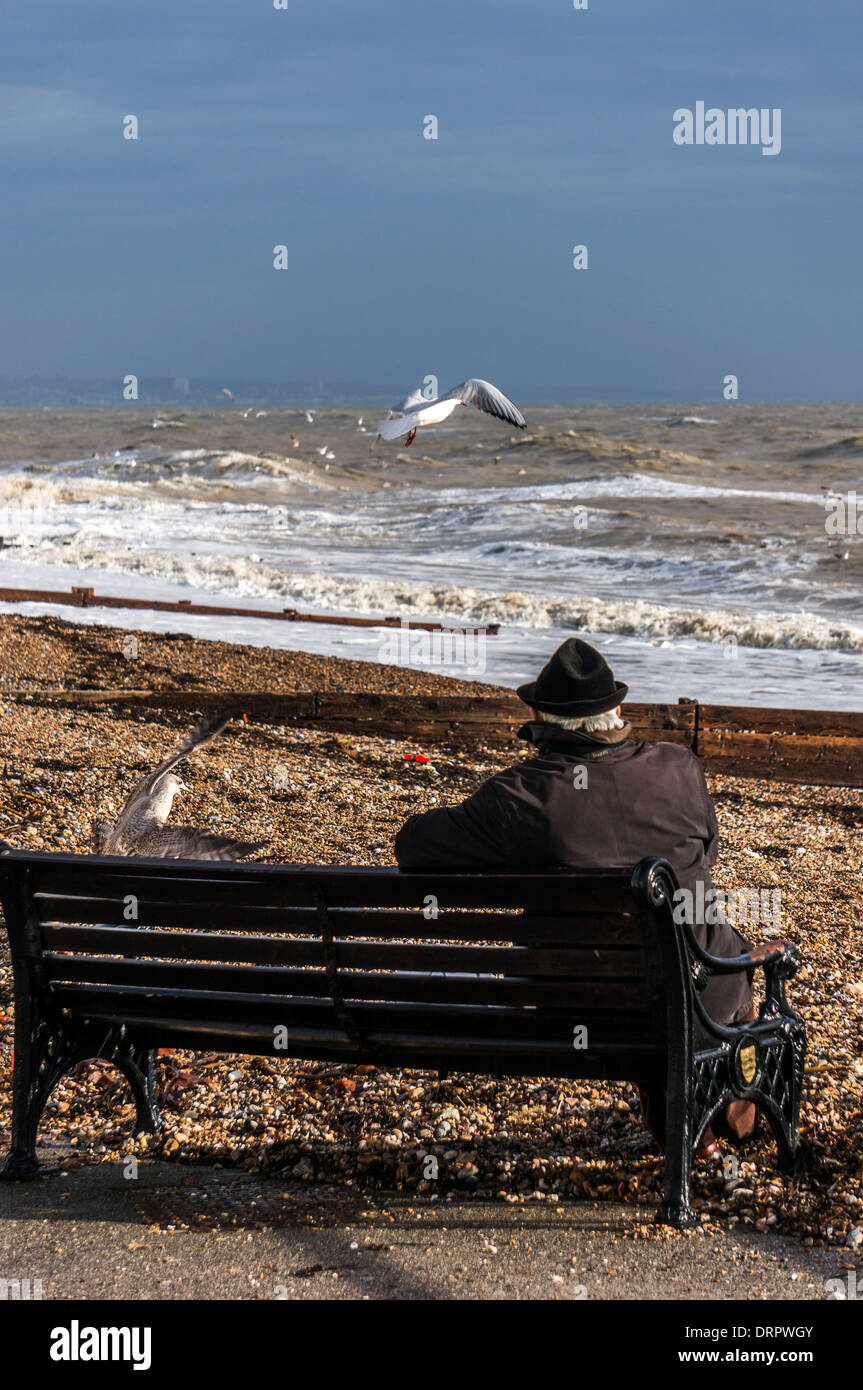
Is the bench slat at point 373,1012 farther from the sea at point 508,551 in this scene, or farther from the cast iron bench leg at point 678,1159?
the sea at point 508,551

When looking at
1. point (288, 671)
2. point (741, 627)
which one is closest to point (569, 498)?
point (741, 627)

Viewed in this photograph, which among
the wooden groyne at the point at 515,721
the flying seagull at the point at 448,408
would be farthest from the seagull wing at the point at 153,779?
the flying seagull at the point at 448,408

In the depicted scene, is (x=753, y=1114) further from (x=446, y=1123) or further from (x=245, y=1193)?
(x=245, y=1193)

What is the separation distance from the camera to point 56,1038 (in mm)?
3320

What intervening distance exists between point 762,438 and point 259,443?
99.6 ft

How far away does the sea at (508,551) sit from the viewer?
1446cm

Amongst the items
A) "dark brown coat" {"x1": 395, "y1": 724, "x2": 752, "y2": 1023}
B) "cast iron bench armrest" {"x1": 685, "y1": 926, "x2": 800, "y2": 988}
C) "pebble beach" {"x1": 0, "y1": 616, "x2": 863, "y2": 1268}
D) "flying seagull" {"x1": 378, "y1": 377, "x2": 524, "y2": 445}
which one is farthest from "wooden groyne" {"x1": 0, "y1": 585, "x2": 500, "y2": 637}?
"dark brown coat" {"x1": 395, "y1": 724, "x2": 752, "y2": 1023}

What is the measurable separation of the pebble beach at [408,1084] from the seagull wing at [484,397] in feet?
10.7

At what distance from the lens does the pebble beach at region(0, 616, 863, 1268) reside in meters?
3.21

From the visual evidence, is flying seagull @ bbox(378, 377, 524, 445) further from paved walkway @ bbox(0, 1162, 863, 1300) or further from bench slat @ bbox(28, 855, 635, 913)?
paved walkway @ bbox(0, 1162, 863, 1300)

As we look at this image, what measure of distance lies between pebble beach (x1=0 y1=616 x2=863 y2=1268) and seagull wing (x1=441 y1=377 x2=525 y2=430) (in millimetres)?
3253

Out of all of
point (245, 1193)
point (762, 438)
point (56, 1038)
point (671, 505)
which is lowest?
point (245, 1193)

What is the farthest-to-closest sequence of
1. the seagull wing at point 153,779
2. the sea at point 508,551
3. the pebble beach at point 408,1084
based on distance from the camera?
the sea at point 508,551 < the seagull wing at point 153,779 < the pebble beach at point 408,1084

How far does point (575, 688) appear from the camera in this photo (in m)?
3.02
